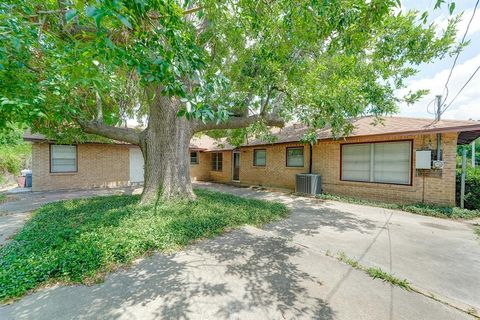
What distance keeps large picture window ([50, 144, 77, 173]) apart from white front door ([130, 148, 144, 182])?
2.97m

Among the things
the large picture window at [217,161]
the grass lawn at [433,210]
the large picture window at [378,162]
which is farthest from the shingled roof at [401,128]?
→ the large picture window at [217,161]

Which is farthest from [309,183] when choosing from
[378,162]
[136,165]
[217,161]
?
[136,165]

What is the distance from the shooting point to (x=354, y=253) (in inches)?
155

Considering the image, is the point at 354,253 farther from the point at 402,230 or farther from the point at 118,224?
the point at 118,224

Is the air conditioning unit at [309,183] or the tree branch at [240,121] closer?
the tree branch at [240,121]

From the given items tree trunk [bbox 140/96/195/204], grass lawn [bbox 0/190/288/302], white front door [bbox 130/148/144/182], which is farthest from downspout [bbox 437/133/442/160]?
white front door [bbox 130/148/144/182]

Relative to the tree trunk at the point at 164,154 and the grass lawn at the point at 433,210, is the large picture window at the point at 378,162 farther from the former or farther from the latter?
the tree trunk at the point at 164,154

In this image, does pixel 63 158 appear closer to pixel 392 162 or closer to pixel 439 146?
pixel 392 162

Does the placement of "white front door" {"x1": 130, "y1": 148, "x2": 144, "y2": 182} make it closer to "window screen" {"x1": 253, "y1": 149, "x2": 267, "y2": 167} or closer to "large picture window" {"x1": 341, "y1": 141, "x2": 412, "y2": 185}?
"window screen" {"x1": 253, "y1": 149, "x2": 267, "y2": 167}

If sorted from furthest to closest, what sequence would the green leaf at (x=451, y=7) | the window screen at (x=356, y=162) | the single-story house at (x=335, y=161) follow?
the window screen at (x=356, y=162)
the single-story house at (x=335, y=161)
the green leaf at (x=451, y=7)

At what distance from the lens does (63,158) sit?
11305mm

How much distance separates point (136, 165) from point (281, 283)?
1341 centimetres

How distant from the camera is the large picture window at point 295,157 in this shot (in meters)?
11.2

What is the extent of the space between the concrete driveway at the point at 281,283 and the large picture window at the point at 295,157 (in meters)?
6.55
